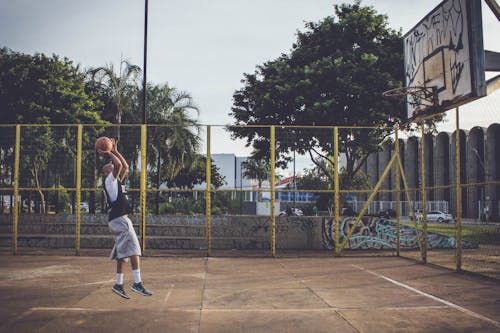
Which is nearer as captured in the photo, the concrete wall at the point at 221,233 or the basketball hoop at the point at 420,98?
the basketball hoop at the point at 420,98

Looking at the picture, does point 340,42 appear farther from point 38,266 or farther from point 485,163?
point 485,163

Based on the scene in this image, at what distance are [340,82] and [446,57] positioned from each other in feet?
23.5

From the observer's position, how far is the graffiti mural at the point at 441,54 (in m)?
9.97

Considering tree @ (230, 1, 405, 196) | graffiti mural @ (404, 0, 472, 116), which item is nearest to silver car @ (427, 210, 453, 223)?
tree @ (230, 1, 405, 196)

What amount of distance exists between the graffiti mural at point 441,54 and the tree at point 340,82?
458 centimetres

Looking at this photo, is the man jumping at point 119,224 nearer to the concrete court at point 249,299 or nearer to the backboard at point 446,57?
the concrete court at point 249,299

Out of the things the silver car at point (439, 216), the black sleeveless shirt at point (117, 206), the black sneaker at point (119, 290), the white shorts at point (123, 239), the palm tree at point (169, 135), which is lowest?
the silver car at point (439, 216)

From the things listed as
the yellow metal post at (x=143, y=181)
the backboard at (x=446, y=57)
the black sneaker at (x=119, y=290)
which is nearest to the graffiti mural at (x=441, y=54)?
the backboard at (x=446, y=57)

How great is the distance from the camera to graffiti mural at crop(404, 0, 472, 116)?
32.7ft

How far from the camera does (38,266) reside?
1085 centimetres

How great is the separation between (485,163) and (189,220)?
39.1 m

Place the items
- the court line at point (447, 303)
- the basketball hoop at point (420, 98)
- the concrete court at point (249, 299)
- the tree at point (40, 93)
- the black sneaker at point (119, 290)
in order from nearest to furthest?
the concrete court at point (249, 299) < the court line at point (447, 303) < the black sneaker at point (119, 290) < the basketball hoop at point (420, 98) < the tree at point (40, 93)

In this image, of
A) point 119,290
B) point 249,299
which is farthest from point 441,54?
point 119,290

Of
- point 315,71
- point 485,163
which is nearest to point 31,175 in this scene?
point 315,71
